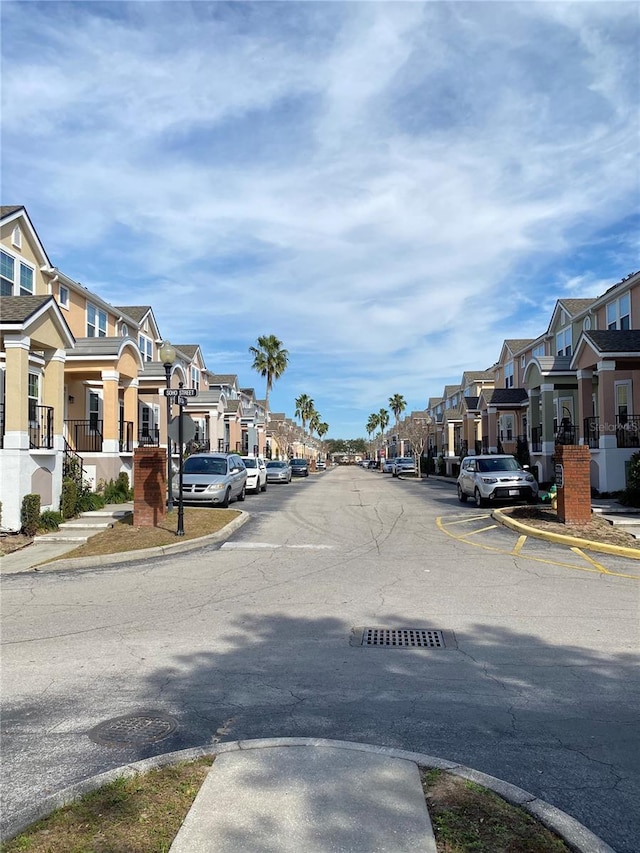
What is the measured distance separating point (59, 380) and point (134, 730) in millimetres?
14219

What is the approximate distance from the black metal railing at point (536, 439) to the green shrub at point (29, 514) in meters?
21.3

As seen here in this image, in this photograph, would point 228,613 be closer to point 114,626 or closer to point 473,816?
point 114,626

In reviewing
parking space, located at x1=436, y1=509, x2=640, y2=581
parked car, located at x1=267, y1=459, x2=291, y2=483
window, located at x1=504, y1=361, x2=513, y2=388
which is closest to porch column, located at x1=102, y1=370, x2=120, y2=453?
parking space, located at x1=436, y1=509, x2=640, y2=581

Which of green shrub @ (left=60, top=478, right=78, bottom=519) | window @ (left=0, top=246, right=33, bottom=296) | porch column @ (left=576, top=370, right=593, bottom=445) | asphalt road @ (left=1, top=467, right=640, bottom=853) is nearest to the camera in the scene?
asphalt road @ (left=1, top=467, right=640, bottom=853)

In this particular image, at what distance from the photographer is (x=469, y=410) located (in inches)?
1939

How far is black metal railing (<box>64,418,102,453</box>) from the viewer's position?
76.1 ft

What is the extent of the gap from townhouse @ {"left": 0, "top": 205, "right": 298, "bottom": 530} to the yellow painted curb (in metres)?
8.10

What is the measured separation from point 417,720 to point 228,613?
3.85 m

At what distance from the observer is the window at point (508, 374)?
48938 millimetres

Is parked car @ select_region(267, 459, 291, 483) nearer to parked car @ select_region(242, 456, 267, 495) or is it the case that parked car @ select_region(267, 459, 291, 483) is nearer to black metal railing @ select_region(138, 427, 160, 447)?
parked car @ select_region(242, 456, 267, 495)

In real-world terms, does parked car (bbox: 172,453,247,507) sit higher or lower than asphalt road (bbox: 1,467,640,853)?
higher

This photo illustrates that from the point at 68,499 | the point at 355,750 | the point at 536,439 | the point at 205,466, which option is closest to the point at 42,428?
the point at 68,499

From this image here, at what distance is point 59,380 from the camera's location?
56.4ft

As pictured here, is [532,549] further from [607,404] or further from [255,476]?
[255,476]
